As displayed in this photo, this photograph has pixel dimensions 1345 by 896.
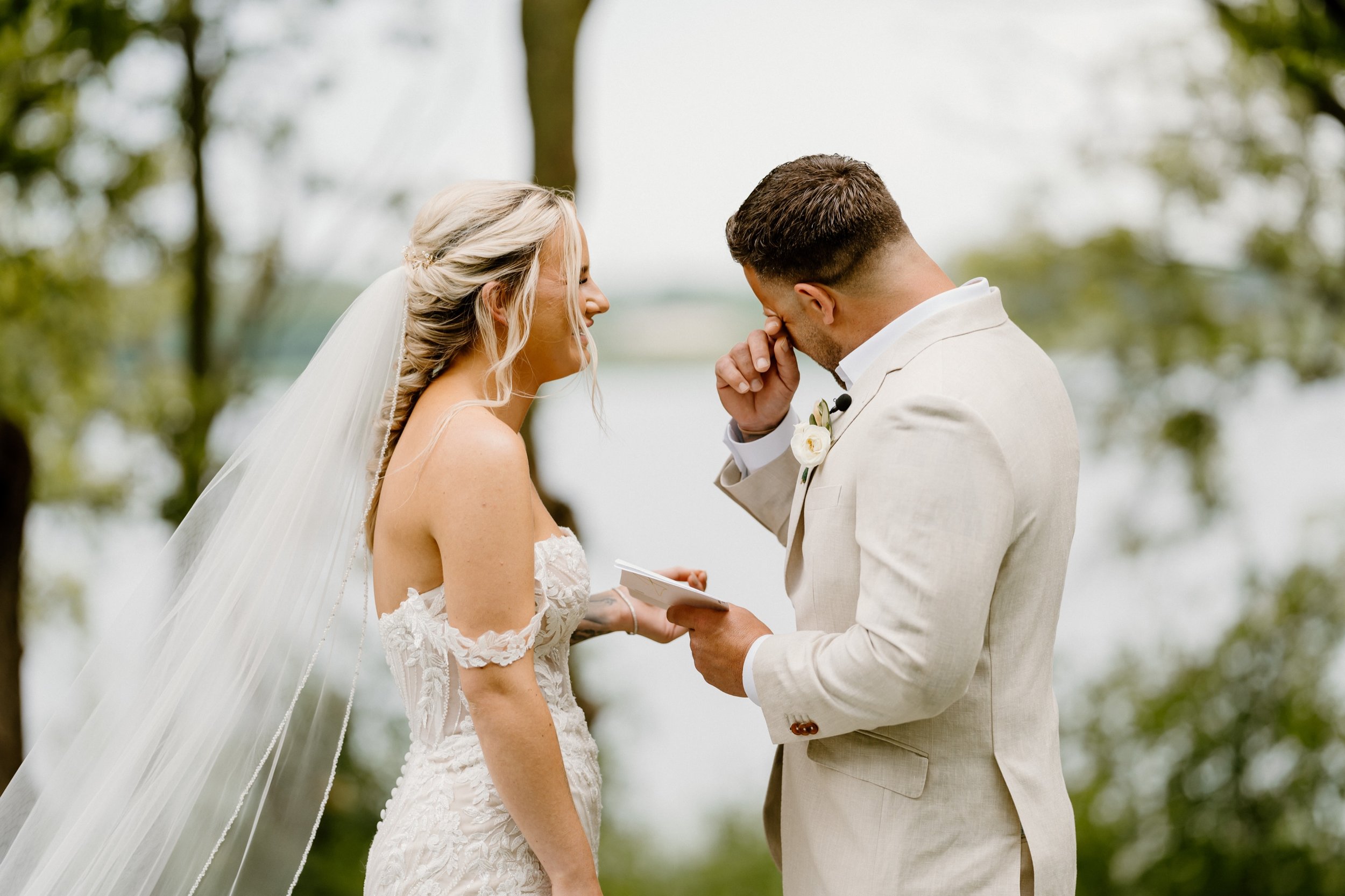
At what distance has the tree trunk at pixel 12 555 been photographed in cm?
405

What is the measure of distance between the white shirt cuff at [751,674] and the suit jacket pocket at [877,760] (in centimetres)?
16

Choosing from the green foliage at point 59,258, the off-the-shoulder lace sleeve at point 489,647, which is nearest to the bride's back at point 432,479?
the off-the-shoulder lace sleeve at point 489,647

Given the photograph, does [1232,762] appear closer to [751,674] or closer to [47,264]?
[751,674]

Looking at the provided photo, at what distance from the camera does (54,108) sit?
14.1ft

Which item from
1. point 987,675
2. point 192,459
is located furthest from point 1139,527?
point 192,459

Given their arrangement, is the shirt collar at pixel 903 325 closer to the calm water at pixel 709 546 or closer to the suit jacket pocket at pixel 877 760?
the suit jacket pocket at pixel 877 760

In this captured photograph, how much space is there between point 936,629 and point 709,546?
3298 mm

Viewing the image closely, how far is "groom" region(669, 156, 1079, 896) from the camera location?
1.57m

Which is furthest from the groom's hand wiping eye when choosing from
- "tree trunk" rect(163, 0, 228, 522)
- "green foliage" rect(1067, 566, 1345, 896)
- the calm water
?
"green foliage" rect(1067, 566, 1345, 896)

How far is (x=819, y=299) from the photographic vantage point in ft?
6.14

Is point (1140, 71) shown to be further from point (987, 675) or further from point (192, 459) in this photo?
point (192, 459)

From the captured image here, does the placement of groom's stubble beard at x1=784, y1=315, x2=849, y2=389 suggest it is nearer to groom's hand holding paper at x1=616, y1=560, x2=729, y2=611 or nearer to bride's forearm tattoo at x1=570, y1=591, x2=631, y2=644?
groom's hand holding paper at x1=616, y1=560, x2=729, y2=611

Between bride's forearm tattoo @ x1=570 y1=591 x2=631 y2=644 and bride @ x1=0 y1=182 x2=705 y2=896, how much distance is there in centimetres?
26

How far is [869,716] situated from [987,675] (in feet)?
0.75
